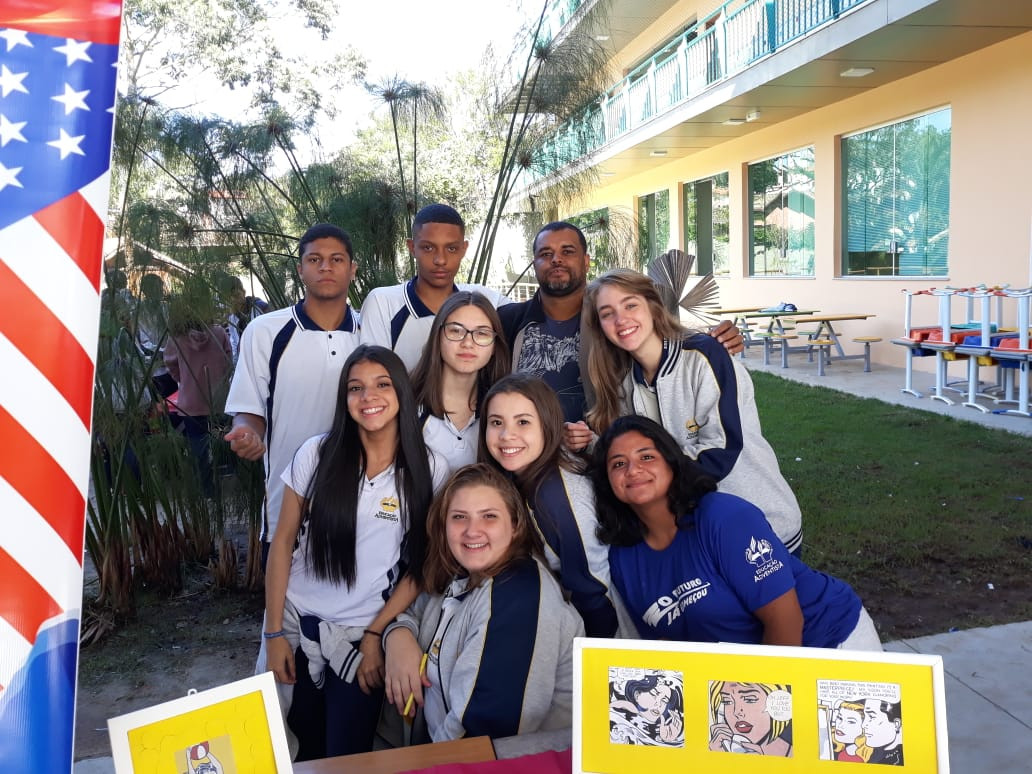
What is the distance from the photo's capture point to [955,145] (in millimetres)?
9852

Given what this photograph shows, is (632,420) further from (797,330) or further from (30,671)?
(797,330)

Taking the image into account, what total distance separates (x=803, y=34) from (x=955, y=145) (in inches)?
85.8

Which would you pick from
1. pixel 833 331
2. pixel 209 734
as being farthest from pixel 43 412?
pixel 833 331

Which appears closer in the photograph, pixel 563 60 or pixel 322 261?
pixel 322 261

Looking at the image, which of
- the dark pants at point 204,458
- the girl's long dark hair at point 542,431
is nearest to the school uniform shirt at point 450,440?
the girl's long dark hair at point 542,431

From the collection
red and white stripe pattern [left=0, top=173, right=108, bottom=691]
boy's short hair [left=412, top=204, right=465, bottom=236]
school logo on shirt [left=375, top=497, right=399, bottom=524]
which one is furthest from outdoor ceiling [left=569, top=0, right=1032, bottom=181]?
red and white stripe pattern [left=0, top=173, right=108, bottom=691]

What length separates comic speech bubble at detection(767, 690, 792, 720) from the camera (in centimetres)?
128

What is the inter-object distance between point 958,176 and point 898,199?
132 centimetres

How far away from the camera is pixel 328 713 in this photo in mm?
2307

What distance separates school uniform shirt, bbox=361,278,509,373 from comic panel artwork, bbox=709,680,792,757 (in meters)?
1.90

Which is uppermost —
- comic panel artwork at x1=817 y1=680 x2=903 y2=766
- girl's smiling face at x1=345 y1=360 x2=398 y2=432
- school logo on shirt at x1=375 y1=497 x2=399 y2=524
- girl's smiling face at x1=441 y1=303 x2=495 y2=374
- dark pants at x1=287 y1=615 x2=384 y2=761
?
girl's smiling face at x1=441 y1=303 x2=495 y2=374

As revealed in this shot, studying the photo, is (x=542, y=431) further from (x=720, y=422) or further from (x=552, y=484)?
(x=720, y=422)

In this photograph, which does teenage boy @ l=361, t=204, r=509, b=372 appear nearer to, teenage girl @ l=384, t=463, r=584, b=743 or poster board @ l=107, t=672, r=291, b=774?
teenage girl @ l=384, t=463, r=584, b=743

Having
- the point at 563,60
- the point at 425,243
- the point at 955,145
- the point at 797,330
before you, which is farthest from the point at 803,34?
the point at 425,243
